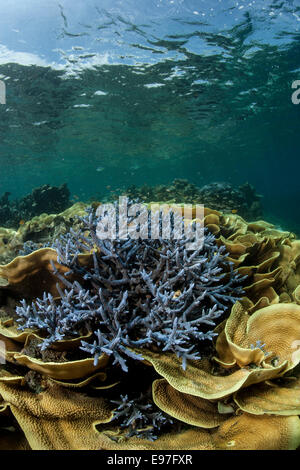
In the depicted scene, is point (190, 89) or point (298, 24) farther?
point (190, 89)

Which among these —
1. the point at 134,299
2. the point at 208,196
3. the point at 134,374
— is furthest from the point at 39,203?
the point at 134,374

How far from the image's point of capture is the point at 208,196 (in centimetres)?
1184

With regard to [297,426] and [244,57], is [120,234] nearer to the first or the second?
[297,426]

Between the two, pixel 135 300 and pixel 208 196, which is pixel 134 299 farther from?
pixel 208 196

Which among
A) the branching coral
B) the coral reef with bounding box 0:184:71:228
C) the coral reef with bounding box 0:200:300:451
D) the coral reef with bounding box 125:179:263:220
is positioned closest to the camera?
the coral reef with bounding box 0:200:300:451

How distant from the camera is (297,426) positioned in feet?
5.52

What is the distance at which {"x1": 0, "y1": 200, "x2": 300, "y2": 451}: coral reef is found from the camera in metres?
1.84

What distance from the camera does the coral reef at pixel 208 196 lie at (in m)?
11.4

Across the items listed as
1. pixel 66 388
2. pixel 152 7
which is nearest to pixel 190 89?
pixel 152 7

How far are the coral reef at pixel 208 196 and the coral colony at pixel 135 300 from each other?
27.5ft

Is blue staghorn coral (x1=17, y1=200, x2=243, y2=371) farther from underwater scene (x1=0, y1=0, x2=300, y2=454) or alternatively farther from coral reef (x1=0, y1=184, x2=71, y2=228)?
coral reef (x1=0, y1=184, x2=71, y2=228)

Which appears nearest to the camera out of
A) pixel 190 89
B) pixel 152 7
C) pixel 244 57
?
pixel 152 7

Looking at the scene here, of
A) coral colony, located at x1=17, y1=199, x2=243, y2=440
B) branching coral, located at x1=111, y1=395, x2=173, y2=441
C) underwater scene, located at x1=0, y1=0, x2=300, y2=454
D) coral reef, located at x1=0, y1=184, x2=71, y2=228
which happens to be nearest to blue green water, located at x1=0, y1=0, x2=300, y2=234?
coral reef, located at x1=0, y1=184, x2=71, y2=228
